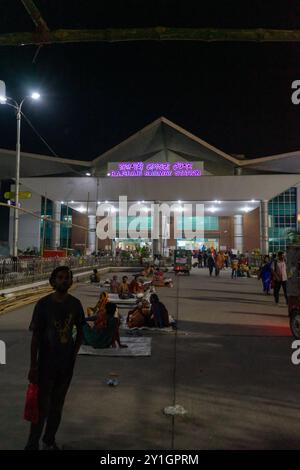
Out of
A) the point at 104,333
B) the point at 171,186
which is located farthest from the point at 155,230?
the point at 104,333

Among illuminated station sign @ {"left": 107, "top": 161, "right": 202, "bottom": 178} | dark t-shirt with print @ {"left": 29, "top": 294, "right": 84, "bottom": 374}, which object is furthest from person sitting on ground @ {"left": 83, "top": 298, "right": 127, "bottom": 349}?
illuminated station sign @ {"left": 107, "top": 161, "right": 202, "bottom": 178}

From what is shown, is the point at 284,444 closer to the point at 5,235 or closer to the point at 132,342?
the point at 132,342

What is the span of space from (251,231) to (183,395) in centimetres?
4351

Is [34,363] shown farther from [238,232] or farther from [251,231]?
[238,232]

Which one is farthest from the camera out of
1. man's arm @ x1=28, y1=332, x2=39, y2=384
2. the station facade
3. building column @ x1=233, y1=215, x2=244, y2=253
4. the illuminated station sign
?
building column @ x1=233, y1=215, x2=244, y2=253

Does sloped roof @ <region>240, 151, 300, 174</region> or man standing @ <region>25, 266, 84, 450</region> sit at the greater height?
sloped roof @ <region>240, 151, 300, 174</region>

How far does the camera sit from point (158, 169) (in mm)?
35906

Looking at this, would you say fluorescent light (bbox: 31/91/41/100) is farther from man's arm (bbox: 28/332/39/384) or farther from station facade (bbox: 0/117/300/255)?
man's arm (bbox: 28/332/39/384)

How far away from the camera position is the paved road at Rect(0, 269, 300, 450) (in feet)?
11.0

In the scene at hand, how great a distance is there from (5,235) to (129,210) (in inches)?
851

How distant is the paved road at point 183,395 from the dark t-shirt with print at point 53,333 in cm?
79

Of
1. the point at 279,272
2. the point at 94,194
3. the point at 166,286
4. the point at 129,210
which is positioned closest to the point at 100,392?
the point at 279,272

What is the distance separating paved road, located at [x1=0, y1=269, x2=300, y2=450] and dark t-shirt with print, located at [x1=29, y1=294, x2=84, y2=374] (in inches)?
Result: 30.9

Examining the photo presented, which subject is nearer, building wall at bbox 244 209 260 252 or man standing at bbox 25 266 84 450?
man standing at bbox 25 266 84 450
